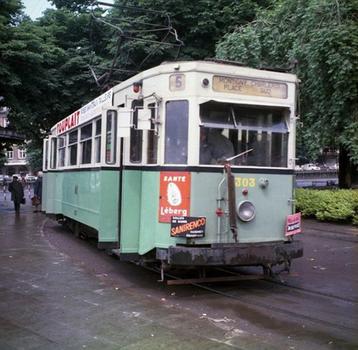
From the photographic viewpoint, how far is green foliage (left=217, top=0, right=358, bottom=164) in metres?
15.8

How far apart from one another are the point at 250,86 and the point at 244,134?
0.70m

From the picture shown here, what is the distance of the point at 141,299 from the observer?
788 cm

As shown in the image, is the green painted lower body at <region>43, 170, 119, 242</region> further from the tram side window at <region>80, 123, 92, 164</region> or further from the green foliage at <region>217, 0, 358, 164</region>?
the green foliage at <region>217, 0, 358, 164</region>

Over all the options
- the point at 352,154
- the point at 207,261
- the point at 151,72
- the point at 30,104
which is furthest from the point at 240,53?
the point at 207,261

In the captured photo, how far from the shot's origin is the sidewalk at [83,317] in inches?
232

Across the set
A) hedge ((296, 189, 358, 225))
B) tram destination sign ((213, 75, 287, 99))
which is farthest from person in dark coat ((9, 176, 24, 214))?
tram destination sign ((213, 75, 287, 99))

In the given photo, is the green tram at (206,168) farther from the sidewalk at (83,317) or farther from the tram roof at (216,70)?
the sidewalk at (83,317)

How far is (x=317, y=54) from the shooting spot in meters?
16.0

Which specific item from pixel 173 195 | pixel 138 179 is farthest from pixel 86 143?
pixel 173 195

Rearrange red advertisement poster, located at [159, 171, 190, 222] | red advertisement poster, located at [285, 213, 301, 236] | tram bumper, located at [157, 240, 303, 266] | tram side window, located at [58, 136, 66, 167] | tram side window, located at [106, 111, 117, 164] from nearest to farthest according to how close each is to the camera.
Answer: tram bumper, located at [157, 240, 303, 266], red advertisement poster, located at [159, 171, 190, 222], red advertisement poster, located at [285, 213, 301, 236], tram side window, located at [106, 111, 117, 164], tram side window, located at [58, 136, 66, 167]

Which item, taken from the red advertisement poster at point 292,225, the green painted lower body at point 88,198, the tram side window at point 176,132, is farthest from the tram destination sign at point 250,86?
the green painted lower body at point 88,198

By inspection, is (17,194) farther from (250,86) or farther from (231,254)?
(231,254)

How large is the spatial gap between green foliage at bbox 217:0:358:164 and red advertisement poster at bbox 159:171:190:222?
7145mm

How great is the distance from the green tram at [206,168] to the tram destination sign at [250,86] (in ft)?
0.05
